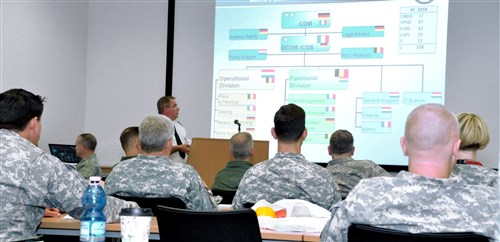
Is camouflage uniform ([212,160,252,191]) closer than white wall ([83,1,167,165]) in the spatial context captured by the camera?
Yes

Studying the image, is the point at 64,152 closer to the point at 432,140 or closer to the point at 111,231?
the point at 111,231

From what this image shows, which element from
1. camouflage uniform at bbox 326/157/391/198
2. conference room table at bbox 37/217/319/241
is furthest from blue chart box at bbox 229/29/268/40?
conference room table at bbox 37/217/319/241

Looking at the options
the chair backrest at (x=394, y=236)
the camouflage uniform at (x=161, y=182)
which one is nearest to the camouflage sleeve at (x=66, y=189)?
the camouflage uniform at (x=161, y=182)

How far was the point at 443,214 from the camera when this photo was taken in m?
1.91

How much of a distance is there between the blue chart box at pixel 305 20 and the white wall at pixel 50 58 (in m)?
2.43

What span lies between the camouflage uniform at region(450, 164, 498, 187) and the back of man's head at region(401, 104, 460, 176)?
999mm

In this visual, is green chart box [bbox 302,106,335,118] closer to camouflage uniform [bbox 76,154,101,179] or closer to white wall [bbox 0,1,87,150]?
camouflage uniform [bbox 76,154,101,179]

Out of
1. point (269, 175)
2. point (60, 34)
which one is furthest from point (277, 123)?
point (60, 34)

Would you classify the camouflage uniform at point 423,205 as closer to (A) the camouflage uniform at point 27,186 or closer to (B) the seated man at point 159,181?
(A) the camouflage uniform at point 27,186

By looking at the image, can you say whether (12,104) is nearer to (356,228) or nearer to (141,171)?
(141,171)

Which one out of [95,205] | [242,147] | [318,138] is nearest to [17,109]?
[95,205]

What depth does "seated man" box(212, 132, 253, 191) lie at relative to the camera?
14.6ft

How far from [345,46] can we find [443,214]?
4932 millimetres

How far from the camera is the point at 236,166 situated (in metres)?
4.56
